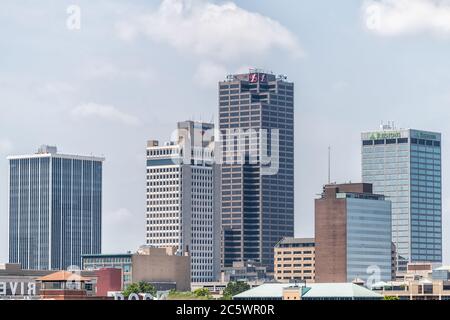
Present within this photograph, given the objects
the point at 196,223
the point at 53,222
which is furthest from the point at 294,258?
the point at 53,222

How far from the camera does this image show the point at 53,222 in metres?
101

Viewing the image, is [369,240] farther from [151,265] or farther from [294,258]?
[151,265]

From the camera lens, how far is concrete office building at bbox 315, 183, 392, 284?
130 metres

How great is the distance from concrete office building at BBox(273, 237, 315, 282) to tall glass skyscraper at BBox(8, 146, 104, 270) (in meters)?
24.5

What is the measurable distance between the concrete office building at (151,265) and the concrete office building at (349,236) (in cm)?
1574

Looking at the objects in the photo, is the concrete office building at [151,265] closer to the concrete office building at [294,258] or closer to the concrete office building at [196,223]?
the concrete office building at [196,223]

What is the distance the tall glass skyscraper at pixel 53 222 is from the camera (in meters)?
79.1

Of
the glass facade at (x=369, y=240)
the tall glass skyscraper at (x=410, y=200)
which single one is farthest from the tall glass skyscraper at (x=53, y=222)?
the glass facade at (x=369, y=240)

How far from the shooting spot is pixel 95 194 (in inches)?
2336

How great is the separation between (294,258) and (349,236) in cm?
867

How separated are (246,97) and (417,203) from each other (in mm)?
32693

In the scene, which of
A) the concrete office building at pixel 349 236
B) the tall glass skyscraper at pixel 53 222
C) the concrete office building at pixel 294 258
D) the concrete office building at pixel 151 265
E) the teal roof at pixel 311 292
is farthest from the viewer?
the concrete office building at pixel 294 258
